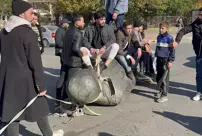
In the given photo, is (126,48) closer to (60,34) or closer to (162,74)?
(162,74)

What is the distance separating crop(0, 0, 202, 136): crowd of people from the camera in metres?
4.31

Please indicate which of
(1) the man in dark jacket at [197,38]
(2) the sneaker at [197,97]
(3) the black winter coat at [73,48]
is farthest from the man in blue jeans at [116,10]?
(2) the sneaker at [197,97]

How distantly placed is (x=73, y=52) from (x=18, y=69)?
2.02m

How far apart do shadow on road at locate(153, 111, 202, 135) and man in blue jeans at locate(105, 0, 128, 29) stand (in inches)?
110

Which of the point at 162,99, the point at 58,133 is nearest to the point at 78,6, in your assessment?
A: the point at 162,99

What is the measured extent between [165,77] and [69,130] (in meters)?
2.44

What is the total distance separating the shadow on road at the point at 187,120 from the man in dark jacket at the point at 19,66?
98.2 inches

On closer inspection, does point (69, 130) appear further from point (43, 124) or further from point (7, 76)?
point (7, 76)

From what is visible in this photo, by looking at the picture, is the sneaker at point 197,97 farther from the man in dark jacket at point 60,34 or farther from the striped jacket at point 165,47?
the man in dark jacket at point 60,34

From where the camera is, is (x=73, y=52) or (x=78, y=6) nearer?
(x=73, y=52)

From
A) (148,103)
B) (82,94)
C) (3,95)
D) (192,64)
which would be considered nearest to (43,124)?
(3,95)

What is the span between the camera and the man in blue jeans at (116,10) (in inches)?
322

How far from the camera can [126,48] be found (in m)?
8.02

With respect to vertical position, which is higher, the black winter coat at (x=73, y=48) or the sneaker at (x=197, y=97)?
the black winter coat at (x=73, y=48)
